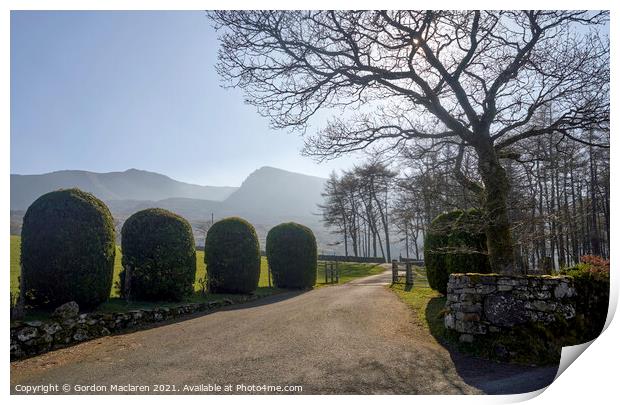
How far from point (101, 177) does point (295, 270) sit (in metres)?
7.85

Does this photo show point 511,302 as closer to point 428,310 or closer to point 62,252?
point 428,310

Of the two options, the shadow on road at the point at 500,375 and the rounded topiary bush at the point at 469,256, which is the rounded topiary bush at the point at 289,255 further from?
the shadow on road at the point at 500,375

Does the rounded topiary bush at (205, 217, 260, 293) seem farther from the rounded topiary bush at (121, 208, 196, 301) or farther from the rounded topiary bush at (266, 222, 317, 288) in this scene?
the rounded topiary bush at (266, 222, 317, 288)

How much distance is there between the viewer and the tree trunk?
20.6ft

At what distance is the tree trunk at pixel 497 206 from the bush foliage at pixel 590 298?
962mm

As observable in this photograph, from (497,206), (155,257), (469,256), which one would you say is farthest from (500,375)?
(155,257)

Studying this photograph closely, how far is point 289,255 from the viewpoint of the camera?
1271 centimetres

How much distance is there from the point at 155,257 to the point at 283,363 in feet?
14.1

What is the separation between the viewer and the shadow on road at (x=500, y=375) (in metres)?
4.17

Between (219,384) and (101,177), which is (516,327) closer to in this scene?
(219,384)

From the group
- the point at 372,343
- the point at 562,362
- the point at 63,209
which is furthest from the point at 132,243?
the point at 562,362

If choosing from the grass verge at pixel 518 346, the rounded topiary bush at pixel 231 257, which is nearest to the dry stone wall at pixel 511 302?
the grass verge at pixel 518 346

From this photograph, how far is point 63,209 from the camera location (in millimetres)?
A: 5766
